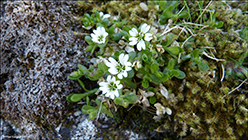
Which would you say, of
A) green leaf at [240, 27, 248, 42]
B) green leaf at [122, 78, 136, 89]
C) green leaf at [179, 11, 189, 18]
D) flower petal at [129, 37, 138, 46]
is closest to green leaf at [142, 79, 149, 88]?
green leaf at [122, 78, 136, 89]

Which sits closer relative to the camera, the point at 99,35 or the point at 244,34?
the point at 99,35

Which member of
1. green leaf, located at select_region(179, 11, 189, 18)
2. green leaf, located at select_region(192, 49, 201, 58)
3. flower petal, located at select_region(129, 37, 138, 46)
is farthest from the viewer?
green leaf, located at select_region(179, 11, 189, 18)

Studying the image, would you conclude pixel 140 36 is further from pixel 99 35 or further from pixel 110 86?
pixel 110 86

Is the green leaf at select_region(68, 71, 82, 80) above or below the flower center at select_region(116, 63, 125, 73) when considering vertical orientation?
below

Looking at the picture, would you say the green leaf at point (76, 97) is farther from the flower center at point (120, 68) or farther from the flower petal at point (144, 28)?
the flower petal at point (144, 28)

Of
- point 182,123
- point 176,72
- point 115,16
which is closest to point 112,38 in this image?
point 115,16

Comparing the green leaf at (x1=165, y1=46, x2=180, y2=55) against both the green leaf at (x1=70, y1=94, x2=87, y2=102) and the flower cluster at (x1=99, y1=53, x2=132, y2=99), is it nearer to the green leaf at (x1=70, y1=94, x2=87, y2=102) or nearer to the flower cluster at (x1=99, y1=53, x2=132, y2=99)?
the flower cluster at (x1=99, y1=53, x2=132, y2=99)

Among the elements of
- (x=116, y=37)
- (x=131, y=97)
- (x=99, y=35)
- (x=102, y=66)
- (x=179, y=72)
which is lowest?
(x=131, y=97)

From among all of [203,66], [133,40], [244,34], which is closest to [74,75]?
[133,40]

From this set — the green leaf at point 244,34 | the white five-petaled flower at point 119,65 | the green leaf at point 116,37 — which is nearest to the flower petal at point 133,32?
the white five-petaled flower at point 119,65
